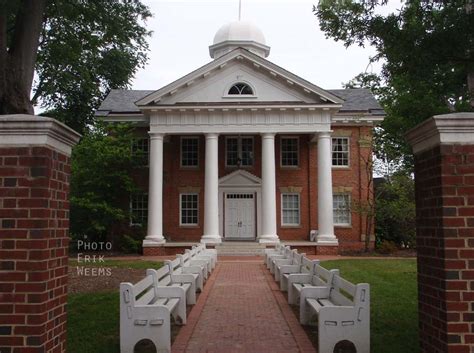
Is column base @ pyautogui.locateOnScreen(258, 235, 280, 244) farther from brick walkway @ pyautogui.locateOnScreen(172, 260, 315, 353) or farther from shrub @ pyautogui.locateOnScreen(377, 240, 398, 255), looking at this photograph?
brick walkway @ pyautogui.locateOnScreen(172, 260, 315, 353)

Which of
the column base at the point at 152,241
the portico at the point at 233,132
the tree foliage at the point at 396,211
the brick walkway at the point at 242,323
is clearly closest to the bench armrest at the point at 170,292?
the brick walkway at the point at 242,323

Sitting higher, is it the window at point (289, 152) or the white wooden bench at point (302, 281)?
the window at point (289, 152)

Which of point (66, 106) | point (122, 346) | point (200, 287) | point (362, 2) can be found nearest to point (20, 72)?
point (122, 346)

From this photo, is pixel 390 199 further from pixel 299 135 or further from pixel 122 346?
pixel 122 346

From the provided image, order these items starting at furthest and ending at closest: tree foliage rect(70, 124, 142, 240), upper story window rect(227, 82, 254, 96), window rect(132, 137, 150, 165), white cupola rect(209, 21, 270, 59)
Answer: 1. white cupola rect(209, 21, 270, 59)
2. window rect(132, 137, 150, 165)
3. upper story window rect(227, 82, 254, 96)
4. tree foliage rect(70, 124, 142, 240)

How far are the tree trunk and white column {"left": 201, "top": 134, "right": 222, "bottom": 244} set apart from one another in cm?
1635

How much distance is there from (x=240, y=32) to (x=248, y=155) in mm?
10499

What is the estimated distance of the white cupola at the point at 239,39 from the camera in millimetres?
34281

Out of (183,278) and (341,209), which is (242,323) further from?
(341,209)

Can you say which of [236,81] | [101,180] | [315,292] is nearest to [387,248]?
[236,81]

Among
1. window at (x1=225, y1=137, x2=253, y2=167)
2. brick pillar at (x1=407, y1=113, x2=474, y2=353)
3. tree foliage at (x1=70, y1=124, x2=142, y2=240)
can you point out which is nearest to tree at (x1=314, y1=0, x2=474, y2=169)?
brick pillar at (x1=407, y1=113, x2=474, y2=353)

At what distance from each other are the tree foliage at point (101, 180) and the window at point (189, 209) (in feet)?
9.46

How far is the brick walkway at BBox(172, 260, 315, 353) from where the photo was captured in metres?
6.96

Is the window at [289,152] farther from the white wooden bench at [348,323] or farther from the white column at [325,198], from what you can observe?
the white wooden bench at [348,323]
